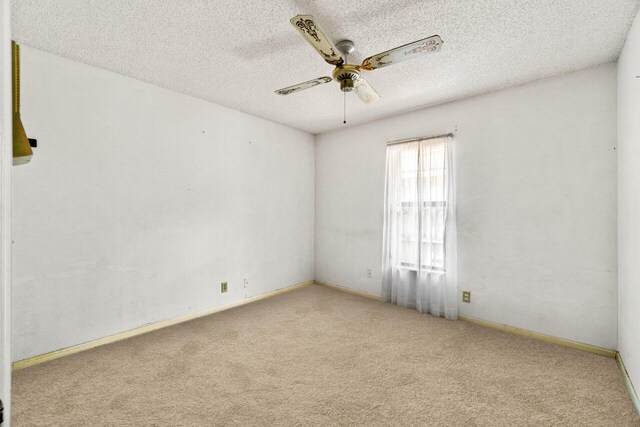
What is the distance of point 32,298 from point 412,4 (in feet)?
11.8

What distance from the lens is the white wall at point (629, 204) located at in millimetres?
2049

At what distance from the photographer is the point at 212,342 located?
9.50 ft

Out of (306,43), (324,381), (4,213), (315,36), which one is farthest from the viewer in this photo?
(306,43)

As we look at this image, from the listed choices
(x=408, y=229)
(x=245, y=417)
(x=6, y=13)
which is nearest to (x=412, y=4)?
(x=6, y=13)

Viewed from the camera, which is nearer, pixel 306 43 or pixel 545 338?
pixel 306 43

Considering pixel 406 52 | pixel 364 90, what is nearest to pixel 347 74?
A: pixel 364 90

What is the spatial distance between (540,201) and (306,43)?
2.61 m

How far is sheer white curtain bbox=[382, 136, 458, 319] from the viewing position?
11.5 feet

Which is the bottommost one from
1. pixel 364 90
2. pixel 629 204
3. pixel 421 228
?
pixel 421 228

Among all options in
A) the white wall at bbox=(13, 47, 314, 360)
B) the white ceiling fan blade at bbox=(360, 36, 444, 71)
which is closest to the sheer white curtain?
the white wall at bbox=(13, 47, 314, 360)

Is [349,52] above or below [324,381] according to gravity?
above

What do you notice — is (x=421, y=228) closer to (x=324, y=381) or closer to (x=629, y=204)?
(x=629, y=204)

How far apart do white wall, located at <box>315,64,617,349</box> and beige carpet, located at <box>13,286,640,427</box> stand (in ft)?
1.16

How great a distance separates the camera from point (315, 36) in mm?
1821
